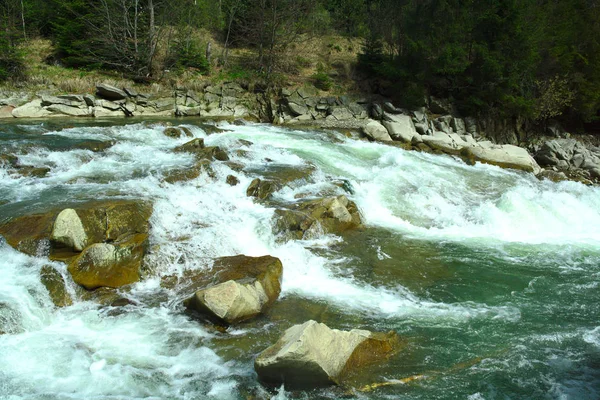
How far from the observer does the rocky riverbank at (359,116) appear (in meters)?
18.1

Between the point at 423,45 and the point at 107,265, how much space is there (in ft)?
67.7

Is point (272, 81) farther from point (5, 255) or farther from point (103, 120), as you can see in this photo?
point (5, 255)

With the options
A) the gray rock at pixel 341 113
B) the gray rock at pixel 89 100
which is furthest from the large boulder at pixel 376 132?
the gray rock at pixel 89 100

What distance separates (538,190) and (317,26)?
67.7 ft

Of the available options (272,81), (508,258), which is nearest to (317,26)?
(272,81)

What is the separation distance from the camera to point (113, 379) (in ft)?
15.7

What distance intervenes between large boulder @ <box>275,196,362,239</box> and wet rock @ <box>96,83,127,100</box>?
1365cm

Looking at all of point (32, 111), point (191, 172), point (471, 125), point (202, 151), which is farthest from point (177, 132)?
point (471, 125)

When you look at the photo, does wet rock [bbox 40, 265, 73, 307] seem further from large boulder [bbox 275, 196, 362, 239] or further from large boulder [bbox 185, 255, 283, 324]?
large boulder [bbox 275, 196, 362, 239]

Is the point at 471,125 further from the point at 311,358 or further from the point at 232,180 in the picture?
the point at 311,358

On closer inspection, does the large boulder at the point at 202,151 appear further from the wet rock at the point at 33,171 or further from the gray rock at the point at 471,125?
the gray rock at the point at 471,125

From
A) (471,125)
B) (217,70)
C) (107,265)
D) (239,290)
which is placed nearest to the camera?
(239,290)

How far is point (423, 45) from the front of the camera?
23.0 metres

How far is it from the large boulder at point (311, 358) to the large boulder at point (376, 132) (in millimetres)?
14805
